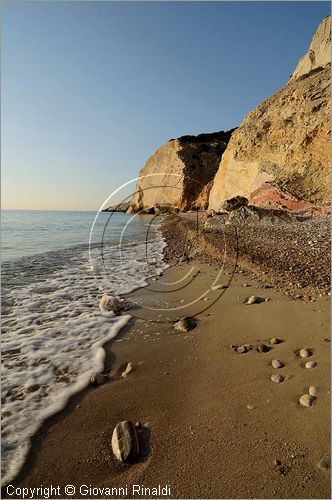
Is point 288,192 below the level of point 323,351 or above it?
above

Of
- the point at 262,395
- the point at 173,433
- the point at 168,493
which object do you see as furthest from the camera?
the point at 262,395

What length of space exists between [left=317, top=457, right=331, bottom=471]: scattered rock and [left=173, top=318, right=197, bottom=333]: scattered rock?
2382 millimetres

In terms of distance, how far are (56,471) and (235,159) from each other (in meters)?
25.8

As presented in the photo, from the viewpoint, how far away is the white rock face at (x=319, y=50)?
83.0 feet

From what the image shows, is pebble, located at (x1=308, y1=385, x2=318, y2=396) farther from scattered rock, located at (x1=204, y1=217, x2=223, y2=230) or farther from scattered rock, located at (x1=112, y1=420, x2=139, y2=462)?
scattered rock, located at (x1=204, y1=217, x2=223, y2=230)

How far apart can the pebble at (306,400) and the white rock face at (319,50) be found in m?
29.3

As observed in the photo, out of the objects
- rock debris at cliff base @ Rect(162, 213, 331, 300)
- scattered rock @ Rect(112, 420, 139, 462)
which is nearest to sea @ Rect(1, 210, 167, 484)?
scattered rock @ Rect(112, 420, 139, 462)

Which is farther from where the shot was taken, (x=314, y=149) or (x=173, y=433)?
(x=314, y=149)

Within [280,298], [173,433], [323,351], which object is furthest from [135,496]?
[280,298]

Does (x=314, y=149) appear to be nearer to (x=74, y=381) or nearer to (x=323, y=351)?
(x=323, y=351)

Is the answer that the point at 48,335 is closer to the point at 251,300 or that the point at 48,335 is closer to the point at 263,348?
the point at 263,348

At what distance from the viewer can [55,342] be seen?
13.7 ft

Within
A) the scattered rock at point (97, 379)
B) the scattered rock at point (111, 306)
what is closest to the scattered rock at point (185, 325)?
the scattered rock at point (111, 306)

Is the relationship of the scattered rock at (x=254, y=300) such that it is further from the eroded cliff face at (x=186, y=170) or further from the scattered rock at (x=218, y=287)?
the eroded cliff face at (x=186, y=170)
